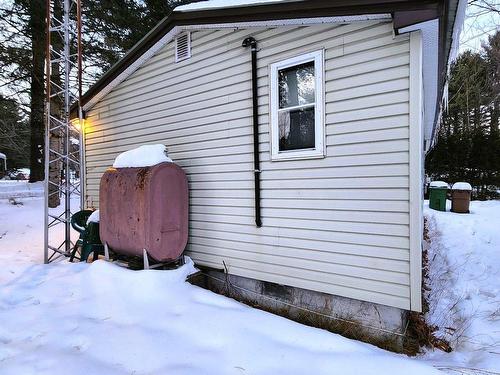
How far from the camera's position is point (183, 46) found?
560 cm

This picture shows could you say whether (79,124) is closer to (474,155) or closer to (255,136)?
(255,136)

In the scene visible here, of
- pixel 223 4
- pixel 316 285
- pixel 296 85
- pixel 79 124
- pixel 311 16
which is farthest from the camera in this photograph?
pixel 79 124

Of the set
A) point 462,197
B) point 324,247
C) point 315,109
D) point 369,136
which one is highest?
point 315,109

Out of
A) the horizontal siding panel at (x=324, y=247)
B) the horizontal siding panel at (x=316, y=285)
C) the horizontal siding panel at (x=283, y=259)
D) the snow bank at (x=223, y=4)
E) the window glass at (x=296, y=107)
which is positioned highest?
the snow bank at (x=223, y=4)

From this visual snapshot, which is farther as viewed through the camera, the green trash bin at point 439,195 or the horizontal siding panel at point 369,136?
the green trash bin at point 439,195

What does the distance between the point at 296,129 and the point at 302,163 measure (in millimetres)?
449

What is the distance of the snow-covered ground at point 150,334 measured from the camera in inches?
115

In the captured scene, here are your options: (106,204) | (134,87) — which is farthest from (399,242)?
(134,87)

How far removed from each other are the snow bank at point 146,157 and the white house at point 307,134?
1.78ft

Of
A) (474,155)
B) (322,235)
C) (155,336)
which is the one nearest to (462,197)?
(474,155)

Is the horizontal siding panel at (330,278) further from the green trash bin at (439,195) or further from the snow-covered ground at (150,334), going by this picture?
the green trash bin at (439,195)

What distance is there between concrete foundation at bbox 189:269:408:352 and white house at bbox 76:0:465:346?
3cm

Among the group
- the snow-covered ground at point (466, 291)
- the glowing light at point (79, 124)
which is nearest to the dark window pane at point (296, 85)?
the snow-covered ground at point (466, 291)

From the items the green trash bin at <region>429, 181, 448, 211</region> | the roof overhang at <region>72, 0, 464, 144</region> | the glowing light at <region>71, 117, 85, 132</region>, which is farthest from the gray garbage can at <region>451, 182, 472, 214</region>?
the glowing light at <region>71, 117, 85, 132</region>
